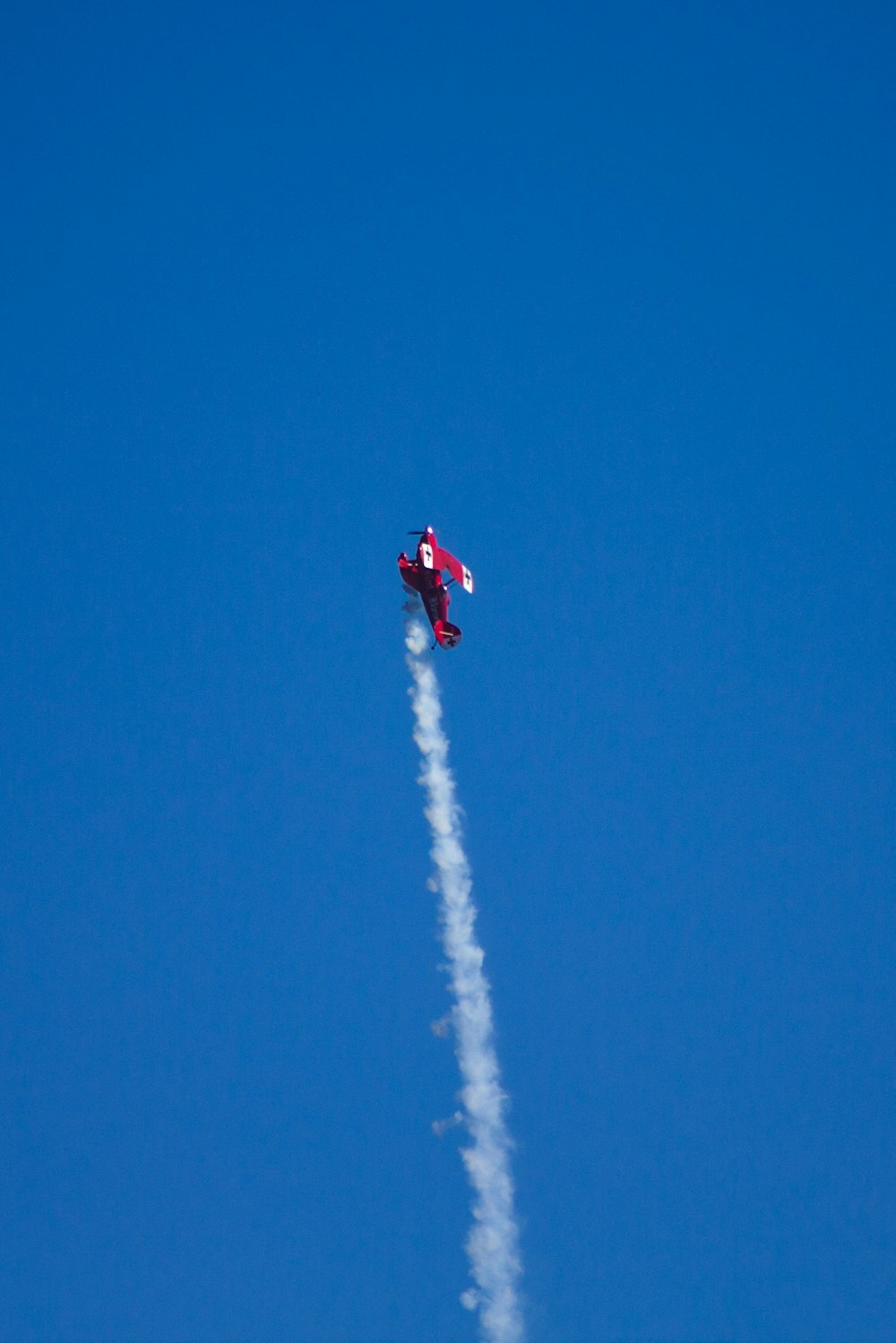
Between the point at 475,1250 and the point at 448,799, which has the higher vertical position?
the point at 448,799

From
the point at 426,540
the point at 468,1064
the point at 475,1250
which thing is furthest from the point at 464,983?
the point at 426,540

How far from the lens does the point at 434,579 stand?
6812 centimetres

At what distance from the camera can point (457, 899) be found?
71625mm

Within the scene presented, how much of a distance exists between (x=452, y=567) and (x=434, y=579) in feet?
3.83

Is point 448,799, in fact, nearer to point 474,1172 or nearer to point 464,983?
point 464,983

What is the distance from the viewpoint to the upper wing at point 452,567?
68312 millimetres

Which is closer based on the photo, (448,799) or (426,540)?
(426,540)

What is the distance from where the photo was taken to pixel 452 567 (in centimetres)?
6906

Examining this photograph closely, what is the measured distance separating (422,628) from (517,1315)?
825 inches

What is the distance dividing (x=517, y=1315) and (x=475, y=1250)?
2291 millimetres

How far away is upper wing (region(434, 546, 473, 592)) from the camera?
68.3 meters

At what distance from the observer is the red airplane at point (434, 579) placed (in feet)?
222

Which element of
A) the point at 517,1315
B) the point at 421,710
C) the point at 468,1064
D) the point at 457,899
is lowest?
the point at 517,1315

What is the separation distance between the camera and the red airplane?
222ft
